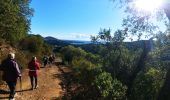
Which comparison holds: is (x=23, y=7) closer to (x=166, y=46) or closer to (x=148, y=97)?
(x=166, y=46)

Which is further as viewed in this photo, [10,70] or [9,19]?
[9,19]

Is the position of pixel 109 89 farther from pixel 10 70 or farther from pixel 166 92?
pixel 166 92

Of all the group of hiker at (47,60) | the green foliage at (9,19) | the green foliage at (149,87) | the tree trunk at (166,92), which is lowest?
the group of hiker at (47,60)

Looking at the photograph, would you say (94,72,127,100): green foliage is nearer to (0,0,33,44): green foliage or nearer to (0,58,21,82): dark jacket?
(0,58,21,82): dark jacket

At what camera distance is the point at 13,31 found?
36.4 metres

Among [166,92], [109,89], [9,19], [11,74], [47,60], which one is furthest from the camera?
[47,60]

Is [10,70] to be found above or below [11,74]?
above

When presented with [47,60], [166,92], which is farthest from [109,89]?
[47,60]

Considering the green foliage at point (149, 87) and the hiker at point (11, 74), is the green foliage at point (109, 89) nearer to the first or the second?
the green foliage at point (149, 87)

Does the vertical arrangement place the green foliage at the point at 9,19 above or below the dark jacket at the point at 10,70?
above

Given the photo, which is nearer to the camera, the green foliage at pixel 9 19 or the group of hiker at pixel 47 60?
the green foliage at pixel 9 19

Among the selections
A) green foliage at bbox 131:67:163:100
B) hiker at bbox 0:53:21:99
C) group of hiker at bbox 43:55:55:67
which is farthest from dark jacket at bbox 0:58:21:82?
group of hiker at bbox 43:55:55:67

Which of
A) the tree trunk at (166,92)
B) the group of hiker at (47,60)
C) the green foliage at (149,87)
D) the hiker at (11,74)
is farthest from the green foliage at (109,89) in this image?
the group of hiker at (47,60)

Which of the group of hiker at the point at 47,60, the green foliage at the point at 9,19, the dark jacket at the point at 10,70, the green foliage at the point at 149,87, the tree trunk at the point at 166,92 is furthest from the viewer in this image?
the group of hiker at the point at 47,60
